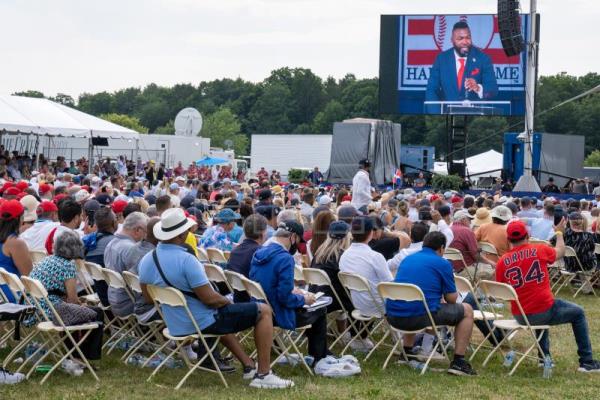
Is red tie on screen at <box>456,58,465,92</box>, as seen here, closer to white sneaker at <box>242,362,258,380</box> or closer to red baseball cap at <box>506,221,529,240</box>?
red baseball cap at <box>506,221,529,240</box>

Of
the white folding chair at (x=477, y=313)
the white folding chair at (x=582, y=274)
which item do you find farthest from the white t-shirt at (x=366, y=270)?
the white folding chair at (x=582, y=274)

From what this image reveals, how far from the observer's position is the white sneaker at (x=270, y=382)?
6348 mm

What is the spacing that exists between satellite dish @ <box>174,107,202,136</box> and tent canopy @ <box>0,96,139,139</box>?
24322mm

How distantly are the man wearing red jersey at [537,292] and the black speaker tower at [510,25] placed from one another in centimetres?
1937

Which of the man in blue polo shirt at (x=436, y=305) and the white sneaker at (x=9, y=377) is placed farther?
the man in blue polo shirt at (x=436, y=305)

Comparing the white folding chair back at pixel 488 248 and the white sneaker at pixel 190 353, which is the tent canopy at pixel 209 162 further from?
the white sneaker at pixel 190 353

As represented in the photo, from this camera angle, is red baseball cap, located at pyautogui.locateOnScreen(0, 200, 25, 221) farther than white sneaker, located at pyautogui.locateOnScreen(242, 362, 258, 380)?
Yes

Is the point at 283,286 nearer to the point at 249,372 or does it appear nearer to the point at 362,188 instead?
the point at 249,372

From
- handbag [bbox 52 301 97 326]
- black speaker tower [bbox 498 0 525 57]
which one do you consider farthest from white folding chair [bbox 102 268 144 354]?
black speaker tower [bbox 498 0 525 57]

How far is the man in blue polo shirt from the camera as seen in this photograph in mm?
6895

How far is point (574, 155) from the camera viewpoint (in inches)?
1292

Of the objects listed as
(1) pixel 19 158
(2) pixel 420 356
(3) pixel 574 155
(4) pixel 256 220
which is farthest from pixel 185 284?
(3) pixel 574 155

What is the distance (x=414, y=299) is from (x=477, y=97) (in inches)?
935

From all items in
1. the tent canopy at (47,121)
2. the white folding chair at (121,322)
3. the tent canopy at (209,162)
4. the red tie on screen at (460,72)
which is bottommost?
the white folding chair at (121,322)
